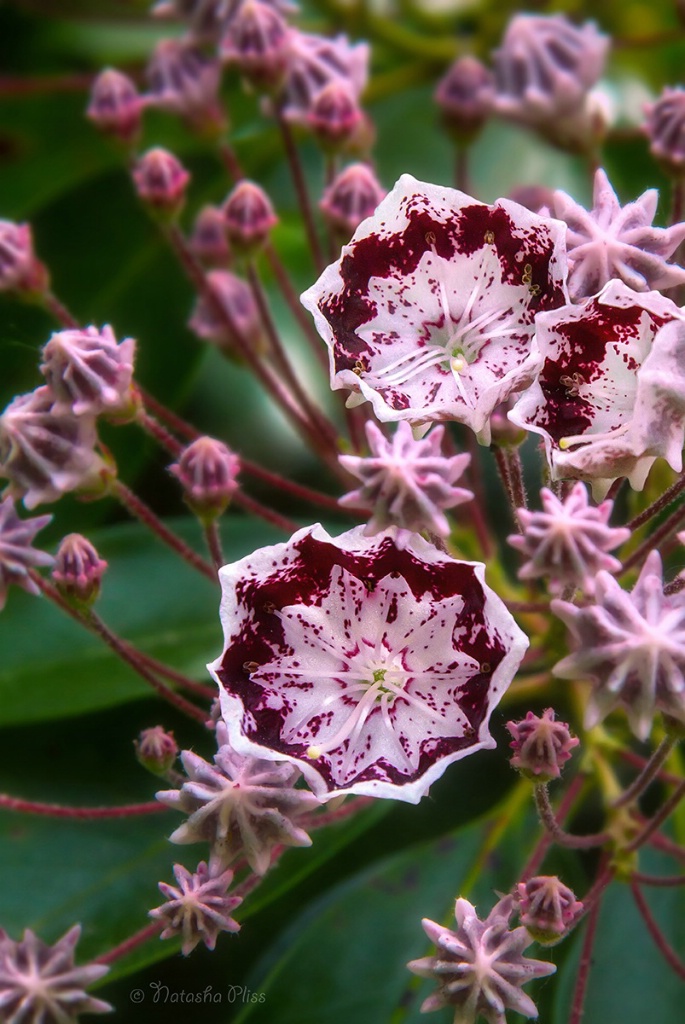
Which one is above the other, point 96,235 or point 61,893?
point 96,235

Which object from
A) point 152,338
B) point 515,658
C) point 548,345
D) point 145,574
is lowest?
point 145,574

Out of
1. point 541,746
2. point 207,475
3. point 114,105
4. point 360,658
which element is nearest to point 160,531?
point 207,475

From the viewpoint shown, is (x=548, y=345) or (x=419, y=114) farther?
(x=419, y=114)

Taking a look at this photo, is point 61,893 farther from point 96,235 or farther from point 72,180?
point 72,180

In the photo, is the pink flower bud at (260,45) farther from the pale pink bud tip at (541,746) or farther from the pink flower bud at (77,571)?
the pale pink bud tip at (541,746)

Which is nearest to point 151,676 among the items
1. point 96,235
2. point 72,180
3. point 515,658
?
point 515,658

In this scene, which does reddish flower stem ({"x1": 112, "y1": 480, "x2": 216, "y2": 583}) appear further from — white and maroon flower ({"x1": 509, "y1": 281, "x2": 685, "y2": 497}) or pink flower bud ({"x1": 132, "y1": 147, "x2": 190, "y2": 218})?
pink flower bud ({"x1": 132, "y1": 147, "x2": 190, "y2": 218})

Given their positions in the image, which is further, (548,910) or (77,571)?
(77,571)

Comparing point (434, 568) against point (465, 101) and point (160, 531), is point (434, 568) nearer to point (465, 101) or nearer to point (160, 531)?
point (160, 531)
